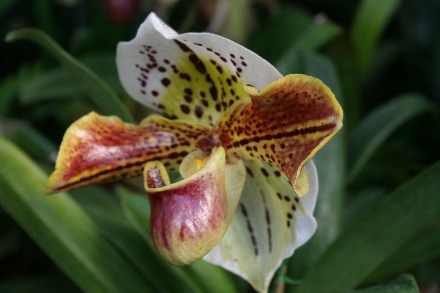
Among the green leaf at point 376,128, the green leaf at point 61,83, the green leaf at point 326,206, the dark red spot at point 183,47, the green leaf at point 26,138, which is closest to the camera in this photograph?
the dark red spot at point 183,47

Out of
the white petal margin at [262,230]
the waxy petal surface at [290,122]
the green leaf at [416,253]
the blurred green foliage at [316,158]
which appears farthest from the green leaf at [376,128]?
the waxy petal surface at [290,122]

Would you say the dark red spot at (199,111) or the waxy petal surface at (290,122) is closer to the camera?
the waxy petal surface at (290,122)

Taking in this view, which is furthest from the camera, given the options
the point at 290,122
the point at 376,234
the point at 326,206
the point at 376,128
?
the point at 376,128

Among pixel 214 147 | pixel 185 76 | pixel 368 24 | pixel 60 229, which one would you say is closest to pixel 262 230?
pixel 214 147

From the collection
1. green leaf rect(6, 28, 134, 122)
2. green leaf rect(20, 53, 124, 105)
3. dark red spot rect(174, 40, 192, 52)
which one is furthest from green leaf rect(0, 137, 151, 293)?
green leaf rect(20, 53, 124, 105)

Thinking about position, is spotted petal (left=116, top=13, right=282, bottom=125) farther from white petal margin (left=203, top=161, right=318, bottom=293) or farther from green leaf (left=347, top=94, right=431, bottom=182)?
green leaf (left=347, top=94, right=431, bottom=182)

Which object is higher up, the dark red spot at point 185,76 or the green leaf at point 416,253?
the dark red spot at point 185,76

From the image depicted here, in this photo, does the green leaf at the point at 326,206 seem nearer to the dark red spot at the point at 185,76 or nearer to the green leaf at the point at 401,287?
the green leaf at the point at 401,287

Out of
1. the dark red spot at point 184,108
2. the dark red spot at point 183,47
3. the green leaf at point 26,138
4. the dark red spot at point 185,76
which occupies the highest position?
the dark red spot at point 183,47

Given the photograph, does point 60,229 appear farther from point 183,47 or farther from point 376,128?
point 376,128
